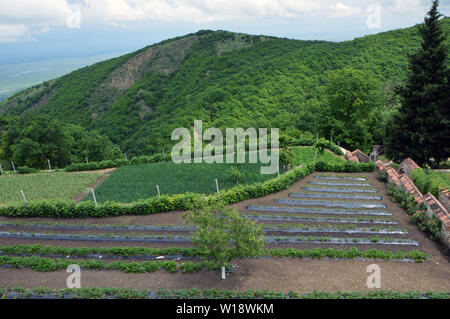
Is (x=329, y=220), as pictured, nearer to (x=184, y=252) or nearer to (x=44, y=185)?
(x=184, y=252)

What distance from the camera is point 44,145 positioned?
95.5 feet

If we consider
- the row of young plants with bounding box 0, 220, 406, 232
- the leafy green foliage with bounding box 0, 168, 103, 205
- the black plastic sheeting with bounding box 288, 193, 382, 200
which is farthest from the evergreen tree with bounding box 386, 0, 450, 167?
the leafy green foliage with bounding box 0, 168, 103, 205

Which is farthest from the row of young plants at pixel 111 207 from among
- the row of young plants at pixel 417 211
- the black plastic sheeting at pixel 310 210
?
the row of young plants at pixel 417 211

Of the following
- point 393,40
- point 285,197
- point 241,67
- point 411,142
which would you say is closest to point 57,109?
point 241,67

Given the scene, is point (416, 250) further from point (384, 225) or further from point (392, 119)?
point (392, 119)

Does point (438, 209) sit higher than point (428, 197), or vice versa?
point (428, 197)

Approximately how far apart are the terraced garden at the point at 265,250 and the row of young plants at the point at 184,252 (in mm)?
40

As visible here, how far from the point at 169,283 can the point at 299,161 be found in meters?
15.0

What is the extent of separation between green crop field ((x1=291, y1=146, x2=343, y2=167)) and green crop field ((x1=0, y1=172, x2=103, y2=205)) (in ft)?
51.2

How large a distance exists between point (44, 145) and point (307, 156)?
84.2 ft

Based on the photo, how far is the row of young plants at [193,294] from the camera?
8984 millimetres

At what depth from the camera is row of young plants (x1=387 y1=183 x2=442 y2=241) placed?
12477mm

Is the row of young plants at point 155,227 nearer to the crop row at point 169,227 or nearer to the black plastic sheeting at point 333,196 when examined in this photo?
the crop row at point 169,227

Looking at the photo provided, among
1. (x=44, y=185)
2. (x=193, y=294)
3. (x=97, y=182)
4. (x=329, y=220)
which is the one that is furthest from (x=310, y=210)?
(x=44, y=185)
